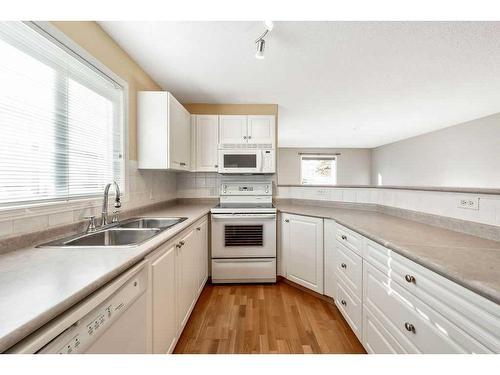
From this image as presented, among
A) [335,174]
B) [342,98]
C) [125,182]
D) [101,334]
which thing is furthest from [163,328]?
[335,174]

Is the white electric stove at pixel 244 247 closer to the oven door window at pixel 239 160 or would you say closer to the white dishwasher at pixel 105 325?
the oven door window at pixel 239 160

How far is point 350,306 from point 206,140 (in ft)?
7.79

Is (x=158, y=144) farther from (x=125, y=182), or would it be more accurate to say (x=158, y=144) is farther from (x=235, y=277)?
(x=235, y=277)

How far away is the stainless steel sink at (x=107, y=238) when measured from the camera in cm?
120

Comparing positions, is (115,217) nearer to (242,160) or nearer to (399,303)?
(242,160)

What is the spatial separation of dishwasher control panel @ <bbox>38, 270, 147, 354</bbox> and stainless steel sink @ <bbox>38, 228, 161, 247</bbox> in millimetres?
290

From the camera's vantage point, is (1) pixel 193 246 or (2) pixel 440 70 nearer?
(1) pixel 193 246

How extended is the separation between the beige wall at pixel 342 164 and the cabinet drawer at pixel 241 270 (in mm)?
5209

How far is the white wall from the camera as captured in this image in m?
3.90

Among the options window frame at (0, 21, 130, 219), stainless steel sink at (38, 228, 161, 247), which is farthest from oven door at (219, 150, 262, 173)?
stainless steel sink at (38, 228, 161, 247)

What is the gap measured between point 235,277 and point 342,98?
271 cm

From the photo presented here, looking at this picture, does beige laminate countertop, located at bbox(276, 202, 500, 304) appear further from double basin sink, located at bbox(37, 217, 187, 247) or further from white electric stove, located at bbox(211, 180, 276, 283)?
double basin sink, located at bbox(37, 217, 187, 247)

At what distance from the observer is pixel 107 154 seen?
1.80 metres

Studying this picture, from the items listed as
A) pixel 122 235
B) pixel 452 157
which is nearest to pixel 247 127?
pixel 122 235
